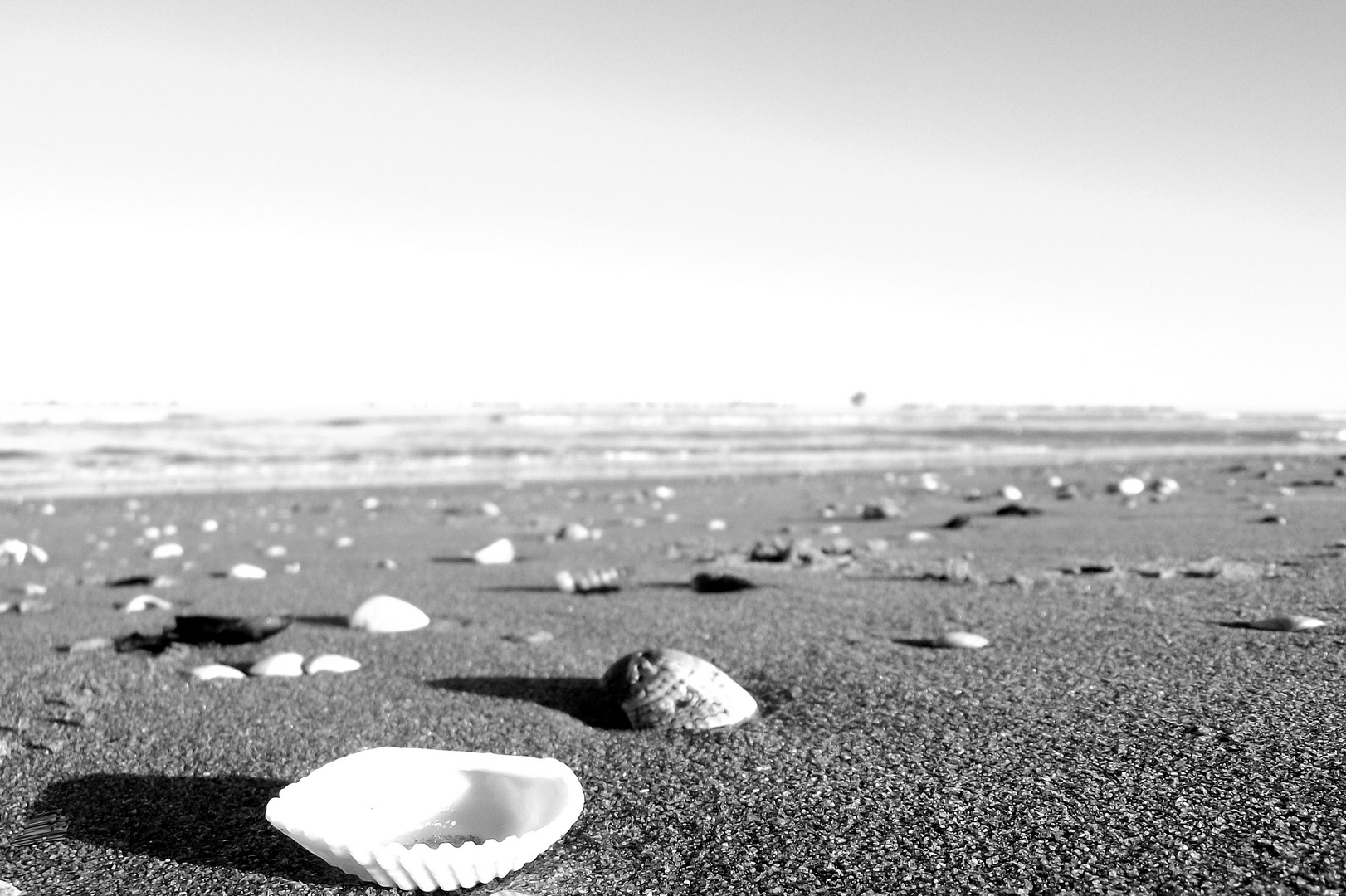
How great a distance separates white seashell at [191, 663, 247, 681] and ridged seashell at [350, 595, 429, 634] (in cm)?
97

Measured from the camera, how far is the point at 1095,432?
30.5 m

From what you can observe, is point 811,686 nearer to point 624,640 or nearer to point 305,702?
point 624,640

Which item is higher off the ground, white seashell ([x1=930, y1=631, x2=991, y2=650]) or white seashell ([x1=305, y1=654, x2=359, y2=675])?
white seashell ([x1=930, y1=631, x2=991, y2=650])

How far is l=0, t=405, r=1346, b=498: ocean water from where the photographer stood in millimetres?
17344

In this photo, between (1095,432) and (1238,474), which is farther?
(1095,432)

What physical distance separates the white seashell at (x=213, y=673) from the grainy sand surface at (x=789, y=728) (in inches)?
4.8

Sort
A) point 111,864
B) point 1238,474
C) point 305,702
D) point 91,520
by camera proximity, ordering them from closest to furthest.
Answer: point 111,864 → point 305,702 → point 91,520 → point 1238,474

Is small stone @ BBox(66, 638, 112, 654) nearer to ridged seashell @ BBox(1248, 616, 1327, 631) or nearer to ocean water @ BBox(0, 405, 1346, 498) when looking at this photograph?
ridged seashell @ BBox(1248, 616, 1327, 631)

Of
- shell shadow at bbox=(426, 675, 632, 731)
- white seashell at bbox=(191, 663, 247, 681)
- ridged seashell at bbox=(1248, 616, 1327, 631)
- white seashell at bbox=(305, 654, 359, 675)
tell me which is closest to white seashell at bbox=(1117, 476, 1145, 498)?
ridged seashell at bbox=(1248, 616, 1327, 631)

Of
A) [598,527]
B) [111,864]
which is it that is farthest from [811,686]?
[598,527]

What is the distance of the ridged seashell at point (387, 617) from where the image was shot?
201 inches

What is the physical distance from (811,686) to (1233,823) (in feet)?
5.41

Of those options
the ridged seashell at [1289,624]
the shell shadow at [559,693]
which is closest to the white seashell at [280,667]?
the shell shadow at [559,693]

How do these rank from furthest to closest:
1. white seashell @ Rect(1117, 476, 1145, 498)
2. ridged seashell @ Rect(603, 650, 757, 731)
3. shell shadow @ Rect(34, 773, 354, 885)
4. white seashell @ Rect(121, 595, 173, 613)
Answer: white seashell @ Rect(1117, 476, 1145, 498), white seashell @ Rect(121, 595, 173, 613), ridged seashell @ Rect(603, 650, 757, 731), shell shadow @ Rect(34, 773, 354, 885)
